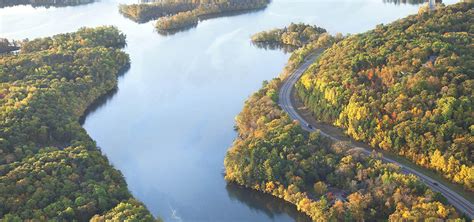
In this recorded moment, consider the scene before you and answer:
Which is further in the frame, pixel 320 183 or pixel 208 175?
pixel 208 175

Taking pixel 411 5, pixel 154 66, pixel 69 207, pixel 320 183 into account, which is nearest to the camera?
pixel 69 207

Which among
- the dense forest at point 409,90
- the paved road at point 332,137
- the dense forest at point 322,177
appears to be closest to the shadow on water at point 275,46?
the paved road at point 332,137

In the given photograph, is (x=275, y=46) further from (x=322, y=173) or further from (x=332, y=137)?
(x=322, y=173)

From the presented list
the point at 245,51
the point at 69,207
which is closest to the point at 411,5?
the point at 245,51

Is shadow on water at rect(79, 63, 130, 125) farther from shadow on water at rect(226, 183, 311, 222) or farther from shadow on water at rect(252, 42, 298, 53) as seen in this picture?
shadow on water at rect(252, 42, 298, 53)

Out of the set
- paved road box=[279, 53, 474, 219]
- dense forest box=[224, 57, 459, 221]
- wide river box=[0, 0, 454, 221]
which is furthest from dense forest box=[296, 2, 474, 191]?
wide river box=[0, 0, 454, 221]

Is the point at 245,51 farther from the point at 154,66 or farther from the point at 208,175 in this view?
the point at 208,175

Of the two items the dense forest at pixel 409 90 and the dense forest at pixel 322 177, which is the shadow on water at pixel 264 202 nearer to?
the dense forest at pixel 322 177

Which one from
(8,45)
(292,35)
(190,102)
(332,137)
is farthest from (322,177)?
(8,45)
